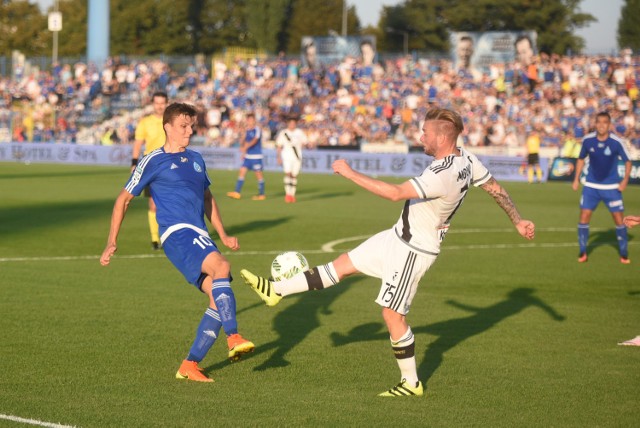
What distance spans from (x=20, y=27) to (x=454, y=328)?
99.0m

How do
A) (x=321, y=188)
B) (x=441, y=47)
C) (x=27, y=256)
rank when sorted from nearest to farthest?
(x=27, y=256) < (x=321, y=188) < (x=441, y=47)

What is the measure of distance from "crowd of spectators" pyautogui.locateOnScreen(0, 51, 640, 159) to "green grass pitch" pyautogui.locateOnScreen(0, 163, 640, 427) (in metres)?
25.2

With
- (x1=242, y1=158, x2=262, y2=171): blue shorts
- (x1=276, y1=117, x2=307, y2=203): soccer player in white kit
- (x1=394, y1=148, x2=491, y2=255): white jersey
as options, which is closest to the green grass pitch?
(x1=394, y1=148, x2=491, y2=255): white jersey

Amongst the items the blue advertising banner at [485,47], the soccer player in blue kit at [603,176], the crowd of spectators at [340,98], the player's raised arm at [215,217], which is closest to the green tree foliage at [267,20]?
the crowd of spectators at [340,98]

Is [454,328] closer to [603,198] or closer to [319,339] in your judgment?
[319,339]

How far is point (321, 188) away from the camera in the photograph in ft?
108

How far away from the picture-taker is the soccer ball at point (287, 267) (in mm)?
7914

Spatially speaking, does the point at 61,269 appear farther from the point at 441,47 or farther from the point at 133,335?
the point at 441,47

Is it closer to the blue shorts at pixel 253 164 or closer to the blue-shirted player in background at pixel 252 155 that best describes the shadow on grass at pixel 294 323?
the blue-shirted player in background at pixel 252 155

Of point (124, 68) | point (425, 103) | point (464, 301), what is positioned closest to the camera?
point (464, 301)

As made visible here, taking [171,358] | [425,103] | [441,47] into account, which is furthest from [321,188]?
[441,47]

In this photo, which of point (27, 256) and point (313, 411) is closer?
point (313, 411)

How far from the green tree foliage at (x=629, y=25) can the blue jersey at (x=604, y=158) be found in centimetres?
9225

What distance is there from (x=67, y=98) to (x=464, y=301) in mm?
48681
